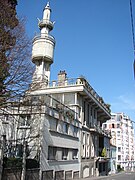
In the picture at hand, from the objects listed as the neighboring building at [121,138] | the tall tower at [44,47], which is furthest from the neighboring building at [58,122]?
the neighboring building at [121,138]

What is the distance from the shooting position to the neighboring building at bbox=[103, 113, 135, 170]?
90.1 m

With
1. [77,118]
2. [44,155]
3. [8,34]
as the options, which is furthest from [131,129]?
[8,34]

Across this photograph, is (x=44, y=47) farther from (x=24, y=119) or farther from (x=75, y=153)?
(x=24, y=119)

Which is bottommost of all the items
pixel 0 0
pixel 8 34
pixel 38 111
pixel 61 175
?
pixel 61 175

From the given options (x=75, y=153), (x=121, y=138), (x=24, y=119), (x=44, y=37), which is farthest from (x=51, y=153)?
(x=121, y=138)

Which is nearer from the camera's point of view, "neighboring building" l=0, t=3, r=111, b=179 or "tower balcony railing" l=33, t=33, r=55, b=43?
"neighboring building" l=0, t=3, r=111, b=179

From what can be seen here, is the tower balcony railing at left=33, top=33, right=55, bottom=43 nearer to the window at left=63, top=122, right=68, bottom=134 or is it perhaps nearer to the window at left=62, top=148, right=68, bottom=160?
the window at left=63, top=122, right=68, bottom=134

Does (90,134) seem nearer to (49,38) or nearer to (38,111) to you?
(38,111)

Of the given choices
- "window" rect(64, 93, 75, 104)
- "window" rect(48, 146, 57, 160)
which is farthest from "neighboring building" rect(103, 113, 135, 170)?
"window" rect(48, 146, 57, 160)

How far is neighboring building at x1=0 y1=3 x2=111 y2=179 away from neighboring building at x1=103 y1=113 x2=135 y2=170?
51.6 meters

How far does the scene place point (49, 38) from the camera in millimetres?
39375

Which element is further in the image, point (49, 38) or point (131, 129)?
point (131, 129)

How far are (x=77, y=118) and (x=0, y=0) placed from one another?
16.5 meters

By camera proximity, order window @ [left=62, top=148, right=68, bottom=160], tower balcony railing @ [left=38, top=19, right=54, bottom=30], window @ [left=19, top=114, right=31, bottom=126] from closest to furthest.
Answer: window @ [left=19, top=114, right=31, bottom=126], window @ [left=62, top=148, right=68, bottom=160], tower balcony railing @ [left=38, top=19, right=54, bottom=30]
